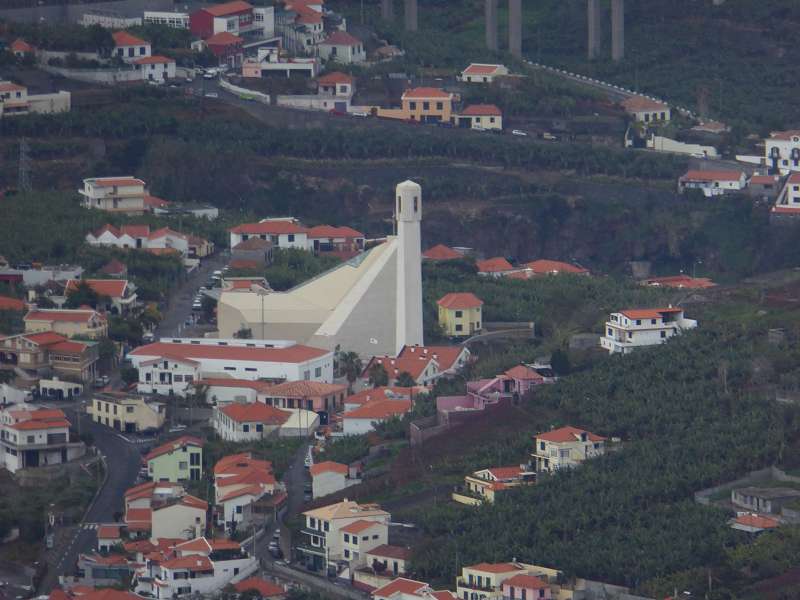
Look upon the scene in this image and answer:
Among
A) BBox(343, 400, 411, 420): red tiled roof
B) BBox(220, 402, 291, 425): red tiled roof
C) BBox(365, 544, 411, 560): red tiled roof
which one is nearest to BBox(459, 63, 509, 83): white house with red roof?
BBox(343, 400, 411, 420): red tiled roof

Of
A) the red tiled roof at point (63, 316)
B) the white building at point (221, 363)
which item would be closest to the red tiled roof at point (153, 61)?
the red tiled roof at point (63, 316)

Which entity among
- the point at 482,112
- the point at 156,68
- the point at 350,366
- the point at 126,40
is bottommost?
the point at 350,366

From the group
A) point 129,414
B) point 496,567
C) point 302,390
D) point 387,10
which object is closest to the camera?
point 496,567

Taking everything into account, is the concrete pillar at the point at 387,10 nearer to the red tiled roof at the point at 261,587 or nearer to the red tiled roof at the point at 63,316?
the red tiled roof at the point at 63,316

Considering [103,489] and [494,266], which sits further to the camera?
[494,266]

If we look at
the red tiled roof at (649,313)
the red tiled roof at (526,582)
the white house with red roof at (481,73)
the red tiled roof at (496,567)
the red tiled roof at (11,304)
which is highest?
the white house with red roof at (481,73)

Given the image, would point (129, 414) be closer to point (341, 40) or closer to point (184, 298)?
point (184, 298)

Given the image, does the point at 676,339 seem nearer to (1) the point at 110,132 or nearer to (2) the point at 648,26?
(1) the point at 110,132

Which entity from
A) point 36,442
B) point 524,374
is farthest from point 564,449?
point 36,442
